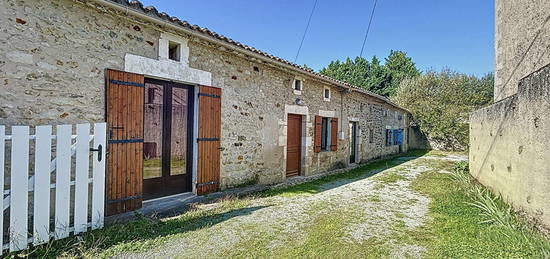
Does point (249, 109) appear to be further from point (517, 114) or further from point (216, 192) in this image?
point (517, 114)

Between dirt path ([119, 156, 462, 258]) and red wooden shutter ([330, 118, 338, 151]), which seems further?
red wooden shutter ([330, 118, 338, 151])

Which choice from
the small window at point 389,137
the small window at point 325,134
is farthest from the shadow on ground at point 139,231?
the small window at point 389,137

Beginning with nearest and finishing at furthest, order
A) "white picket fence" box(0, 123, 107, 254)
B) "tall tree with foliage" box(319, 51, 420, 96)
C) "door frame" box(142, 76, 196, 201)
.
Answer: "white picket fence" box(0, 123, 107, 254) < "door frame" box(142, 76, 196, 201) < "tall tree with foliage" box(319, 51, 420, 96)

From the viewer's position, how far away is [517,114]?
380 cm

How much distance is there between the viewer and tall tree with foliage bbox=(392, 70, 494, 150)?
16703 mm

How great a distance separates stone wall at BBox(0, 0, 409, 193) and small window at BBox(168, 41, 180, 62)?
7.0 inches

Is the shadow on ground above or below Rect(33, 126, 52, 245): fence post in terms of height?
below

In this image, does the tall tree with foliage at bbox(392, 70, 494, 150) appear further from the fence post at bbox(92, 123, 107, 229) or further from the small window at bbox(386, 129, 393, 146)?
the fence post at bbox(92, 123, 107, 229)

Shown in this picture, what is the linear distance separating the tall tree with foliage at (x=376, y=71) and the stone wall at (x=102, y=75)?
24.9 m

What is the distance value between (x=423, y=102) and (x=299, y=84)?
14810mm

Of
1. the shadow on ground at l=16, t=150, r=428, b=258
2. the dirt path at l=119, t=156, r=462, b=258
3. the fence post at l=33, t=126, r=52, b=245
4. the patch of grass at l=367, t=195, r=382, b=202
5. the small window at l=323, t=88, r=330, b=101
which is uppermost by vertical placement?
the small window at l=323, t=88, r=330, b=101

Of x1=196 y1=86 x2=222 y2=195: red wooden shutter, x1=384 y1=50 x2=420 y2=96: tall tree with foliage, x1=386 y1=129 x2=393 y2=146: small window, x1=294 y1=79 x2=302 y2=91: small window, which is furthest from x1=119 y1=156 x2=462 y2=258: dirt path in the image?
x1=384 y1=50 x2=420 y2=96: tall tree with foliage

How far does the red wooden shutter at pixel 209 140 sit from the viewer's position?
185 inches

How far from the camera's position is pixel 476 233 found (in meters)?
3.17
